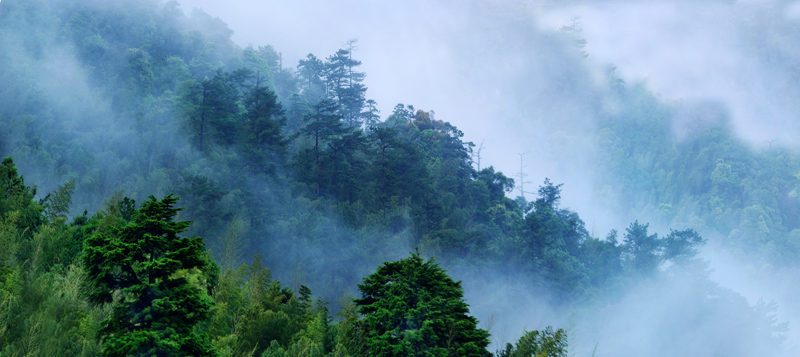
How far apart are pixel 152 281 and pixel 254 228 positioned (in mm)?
36744

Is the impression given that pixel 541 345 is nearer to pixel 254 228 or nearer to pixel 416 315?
pixel 416 315

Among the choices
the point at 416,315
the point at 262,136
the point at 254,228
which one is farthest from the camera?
the point at 262,136

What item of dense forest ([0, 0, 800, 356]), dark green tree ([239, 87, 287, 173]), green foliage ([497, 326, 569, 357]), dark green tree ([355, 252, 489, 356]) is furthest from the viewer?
dark green tree ([239, 87, 287, 173])

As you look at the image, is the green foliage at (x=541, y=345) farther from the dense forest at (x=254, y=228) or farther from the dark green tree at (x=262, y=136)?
the dark green tree at (x=262, y=136)

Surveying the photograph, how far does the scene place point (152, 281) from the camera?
37.0ft

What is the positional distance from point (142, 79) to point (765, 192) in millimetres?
115120

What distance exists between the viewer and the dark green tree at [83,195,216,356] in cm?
1104

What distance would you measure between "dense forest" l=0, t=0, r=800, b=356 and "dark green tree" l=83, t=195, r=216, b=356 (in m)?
0.04

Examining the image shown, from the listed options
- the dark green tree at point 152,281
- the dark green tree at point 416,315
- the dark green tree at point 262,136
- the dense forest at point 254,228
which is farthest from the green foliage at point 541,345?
the dark green tree at point 262,136

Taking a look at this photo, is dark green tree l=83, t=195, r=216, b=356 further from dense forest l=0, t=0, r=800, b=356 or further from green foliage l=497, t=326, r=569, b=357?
green foliage l=497, t=326, r=569, b=357

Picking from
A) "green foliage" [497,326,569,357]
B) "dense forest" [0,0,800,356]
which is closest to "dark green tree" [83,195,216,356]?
"dense forest" [0,0,800,356]

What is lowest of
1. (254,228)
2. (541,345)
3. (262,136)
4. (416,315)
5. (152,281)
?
(152,281)

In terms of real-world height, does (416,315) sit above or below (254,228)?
below

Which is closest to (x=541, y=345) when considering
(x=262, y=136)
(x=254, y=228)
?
(x=254, y=228)
